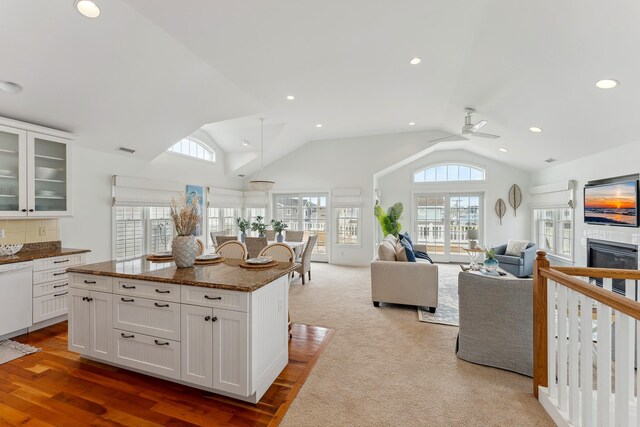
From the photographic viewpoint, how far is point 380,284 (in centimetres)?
423

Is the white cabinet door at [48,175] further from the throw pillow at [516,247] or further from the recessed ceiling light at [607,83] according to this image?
the throw pillow at [516,247]

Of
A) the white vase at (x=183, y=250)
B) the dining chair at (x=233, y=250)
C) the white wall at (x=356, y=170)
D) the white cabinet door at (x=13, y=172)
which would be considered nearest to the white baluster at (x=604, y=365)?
the white vase at (x=183, y=250)

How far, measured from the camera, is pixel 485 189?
24.3 feet

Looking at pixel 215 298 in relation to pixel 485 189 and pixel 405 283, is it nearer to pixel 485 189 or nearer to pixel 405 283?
pixel 405 283

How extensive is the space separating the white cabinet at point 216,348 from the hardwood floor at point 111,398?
0.15 meters

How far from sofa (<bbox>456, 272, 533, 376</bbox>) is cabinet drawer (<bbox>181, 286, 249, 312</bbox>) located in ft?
6.68

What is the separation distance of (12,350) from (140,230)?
268 centimetres

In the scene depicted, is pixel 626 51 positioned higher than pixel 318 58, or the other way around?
pixel 318 58

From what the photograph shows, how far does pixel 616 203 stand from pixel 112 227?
7.56 metres

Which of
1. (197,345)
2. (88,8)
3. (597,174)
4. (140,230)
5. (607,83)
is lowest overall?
(197,345)

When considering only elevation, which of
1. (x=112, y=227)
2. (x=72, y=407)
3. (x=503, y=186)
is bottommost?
(x=72, y=407)

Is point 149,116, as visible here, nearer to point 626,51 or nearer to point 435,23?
point 435,23

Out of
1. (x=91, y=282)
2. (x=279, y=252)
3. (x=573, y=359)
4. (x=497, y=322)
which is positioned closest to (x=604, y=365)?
(x=573, y=359)

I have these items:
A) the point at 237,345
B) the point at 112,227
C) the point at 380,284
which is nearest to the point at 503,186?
the point at 380,284
